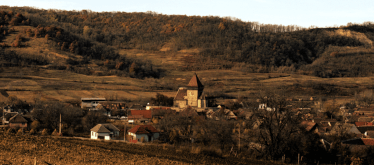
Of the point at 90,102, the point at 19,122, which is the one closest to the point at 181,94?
the point at 90,102

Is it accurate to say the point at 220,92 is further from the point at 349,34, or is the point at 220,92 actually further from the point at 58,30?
the point at 349,34

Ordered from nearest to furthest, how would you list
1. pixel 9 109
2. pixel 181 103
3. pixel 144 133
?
1. pixel 144 133
2. pixel 9 109
3. pixel 181 103

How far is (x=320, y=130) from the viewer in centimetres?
4378

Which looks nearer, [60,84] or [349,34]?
[60,84]

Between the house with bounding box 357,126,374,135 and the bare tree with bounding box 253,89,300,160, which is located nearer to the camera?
the bare tree with bounding box 253,89,300,160

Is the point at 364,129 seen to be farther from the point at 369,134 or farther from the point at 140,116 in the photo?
the point at 140,116

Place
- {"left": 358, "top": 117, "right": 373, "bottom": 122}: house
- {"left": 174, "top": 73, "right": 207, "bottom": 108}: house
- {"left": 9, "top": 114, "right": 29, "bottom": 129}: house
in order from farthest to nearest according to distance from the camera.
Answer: {"left": 174, "top": 73, "right": 207, "bottom": 108}: house, {"left": 358, "top": 117, "right": 373, "bottom": 122}: house, {"left": 9, "top": 114, "right": 29, "bottom": 129}: house

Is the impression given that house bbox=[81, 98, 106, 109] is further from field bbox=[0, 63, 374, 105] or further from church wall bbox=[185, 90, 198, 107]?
church wall bbox=[185, 90, 198, 107]

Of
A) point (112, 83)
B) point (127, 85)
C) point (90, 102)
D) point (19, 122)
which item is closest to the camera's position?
point (19, 122)

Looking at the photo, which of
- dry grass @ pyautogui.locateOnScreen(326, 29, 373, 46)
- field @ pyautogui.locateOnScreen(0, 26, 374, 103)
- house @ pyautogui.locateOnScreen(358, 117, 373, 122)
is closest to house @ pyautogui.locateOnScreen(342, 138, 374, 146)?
house @ pyautogui.locateOnScreen(358, 117, 373, 122)

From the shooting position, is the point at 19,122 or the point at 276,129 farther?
the point at 19,122

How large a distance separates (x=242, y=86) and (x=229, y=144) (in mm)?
73274

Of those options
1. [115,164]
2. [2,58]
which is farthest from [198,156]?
[2,58]

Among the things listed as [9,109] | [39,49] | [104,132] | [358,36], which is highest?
[358,36]
